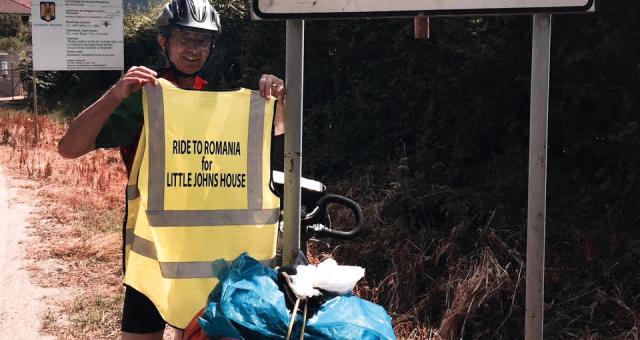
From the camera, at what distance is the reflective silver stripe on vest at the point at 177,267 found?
2.43 m

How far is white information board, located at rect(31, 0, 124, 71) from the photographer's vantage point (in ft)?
41.2

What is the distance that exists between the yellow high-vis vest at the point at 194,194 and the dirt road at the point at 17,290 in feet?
9.15

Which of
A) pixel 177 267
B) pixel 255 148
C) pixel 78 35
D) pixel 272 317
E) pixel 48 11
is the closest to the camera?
pixel 272 317

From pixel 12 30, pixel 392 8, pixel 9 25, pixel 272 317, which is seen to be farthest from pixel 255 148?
pixel 9 25

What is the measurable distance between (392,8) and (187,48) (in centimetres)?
85

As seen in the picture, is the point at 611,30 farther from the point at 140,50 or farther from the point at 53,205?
the point at 140,50

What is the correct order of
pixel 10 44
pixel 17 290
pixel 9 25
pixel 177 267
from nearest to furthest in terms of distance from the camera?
pixel 177 267
pixel 17 290
pixel 10 44
pixel 9 25

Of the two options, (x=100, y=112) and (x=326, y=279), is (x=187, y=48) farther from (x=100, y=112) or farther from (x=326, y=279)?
(x=326, y=279)

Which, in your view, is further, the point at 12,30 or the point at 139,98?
the point at 12,30

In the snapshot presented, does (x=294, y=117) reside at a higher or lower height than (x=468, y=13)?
lower

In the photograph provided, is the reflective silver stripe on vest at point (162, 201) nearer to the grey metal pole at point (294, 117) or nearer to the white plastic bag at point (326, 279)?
the grey metal pole at point (294, 117)

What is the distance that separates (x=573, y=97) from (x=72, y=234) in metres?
5.06

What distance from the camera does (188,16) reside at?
271cm

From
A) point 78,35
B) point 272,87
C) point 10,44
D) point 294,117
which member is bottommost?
point 294,117
